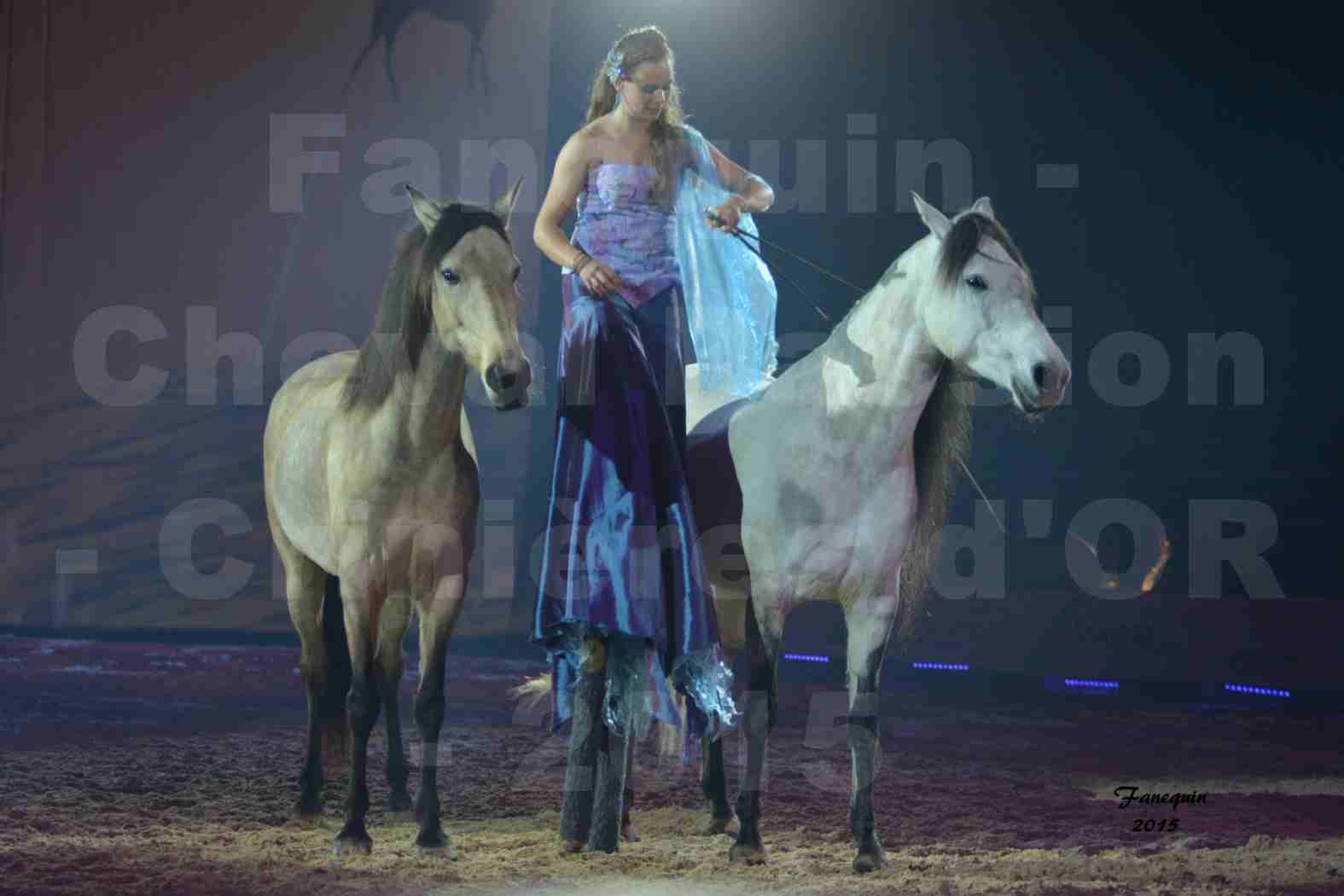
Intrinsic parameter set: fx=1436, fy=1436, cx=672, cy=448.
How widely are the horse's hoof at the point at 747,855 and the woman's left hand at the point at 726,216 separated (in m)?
1.56

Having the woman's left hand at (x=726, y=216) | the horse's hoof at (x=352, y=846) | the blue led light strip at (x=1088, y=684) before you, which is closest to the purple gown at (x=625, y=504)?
the woman's left hand at (x=726, y=216)

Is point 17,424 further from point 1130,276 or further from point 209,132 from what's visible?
point 1130,276

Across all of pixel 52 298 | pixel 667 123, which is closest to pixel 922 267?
pixel 667 123

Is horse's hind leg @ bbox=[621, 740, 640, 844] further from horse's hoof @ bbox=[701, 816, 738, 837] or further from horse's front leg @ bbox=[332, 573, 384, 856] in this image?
horse's front leg @ bbox=[332, 573, 384, 856]

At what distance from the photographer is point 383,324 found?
365cm

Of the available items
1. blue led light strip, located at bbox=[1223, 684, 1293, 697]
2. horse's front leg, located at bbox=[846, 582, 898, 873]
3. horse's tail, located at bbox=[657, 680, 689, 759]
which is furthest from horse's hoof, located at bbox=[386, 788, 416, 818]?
blue led light strip, located at bbox=[1223, 684, 1293, 697]

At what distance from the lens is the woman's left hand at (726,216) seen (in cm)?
364

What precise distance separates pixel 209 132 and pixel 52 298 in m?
1.25

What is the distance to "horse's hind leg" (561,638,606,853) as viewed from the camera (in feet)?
11.8

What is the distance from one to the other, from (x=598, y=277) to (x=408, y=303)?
0.49 m

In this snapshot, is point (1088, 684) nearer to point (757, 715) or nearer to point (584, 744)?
point (757, 715)

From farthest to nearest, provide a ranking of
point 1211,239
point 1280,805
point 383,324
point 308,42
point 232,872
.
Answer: point 308,42 < point 1211,239 < point 1280,805 < point 383,324 < point 232,872

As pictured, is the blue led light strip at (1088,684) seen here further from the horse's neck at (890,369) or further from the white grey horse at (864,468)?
the horse's neck at (890,369)

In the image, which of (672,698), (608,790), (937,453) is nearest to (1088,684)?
(937,453)
